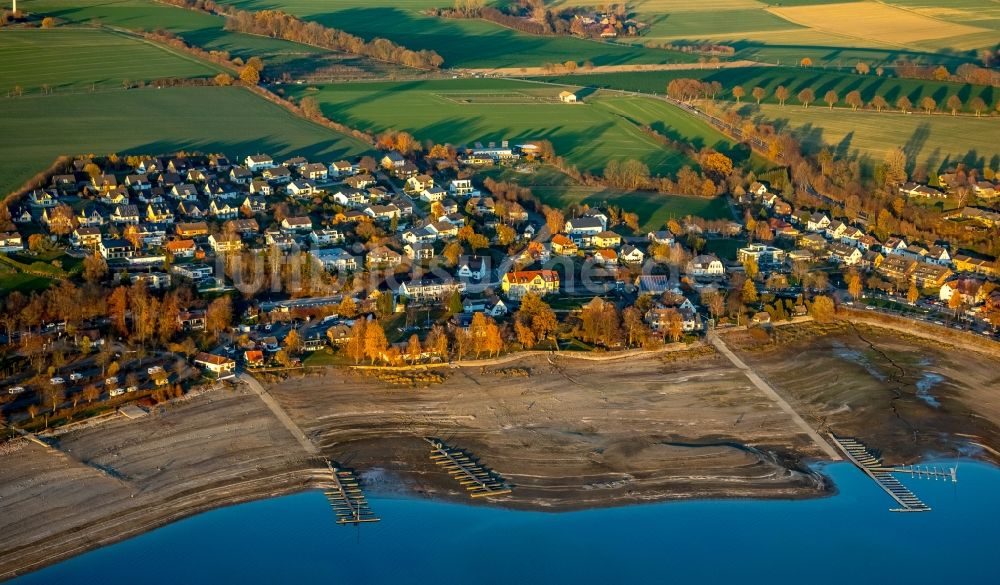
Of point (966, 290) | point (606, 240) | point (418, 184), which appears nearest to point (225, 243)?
point (418, 184)

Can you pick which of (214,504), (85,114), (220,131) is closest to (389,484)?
(214,504)

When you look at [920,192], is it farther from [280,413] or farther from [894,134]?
[280,413]

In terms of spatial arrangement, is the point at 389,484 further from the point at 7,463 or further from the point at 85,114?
the point at 85,114

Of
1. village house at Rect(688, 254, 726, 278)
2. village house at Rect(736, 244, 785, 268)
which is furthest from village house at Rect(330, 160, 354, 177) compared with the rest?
village house at Rect(736, 244, 785, 268)

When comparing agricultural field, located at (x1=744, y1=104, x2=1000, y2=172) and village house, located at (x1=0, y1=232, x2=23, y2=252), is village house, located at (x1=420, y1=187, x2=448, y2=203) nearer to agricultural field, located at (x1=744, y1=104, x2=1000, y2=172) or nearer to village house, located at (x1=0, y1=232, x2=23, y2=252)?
village house, located at (x1=0, y1=232, x2=23, y2=252)

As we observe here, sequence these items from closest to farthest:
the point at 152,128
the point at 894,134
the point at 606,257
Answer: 1. the point at 606,257
2. the point at 152,128
3. the point at 894,134

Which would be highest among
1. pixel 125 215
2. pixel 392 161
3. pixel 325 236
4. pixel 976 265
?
pixel 392 161
